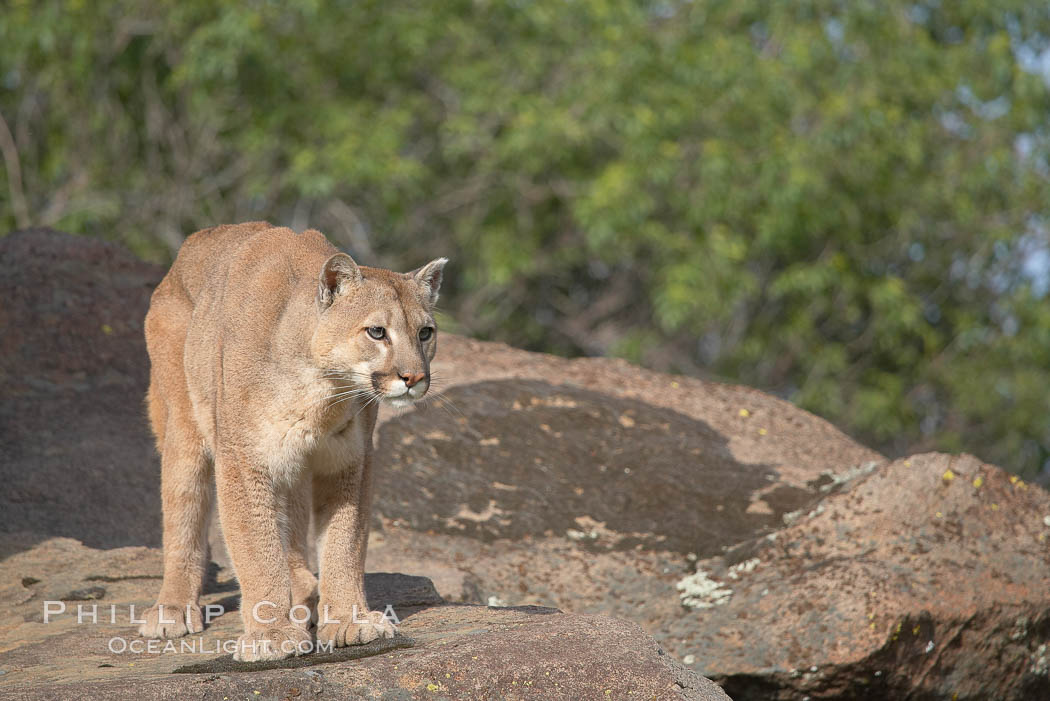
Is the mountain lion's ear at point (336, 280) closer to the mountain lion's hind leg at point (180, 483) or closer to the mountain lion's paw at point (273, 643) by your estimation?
the mountain lion's hind leg at point (180, 483)

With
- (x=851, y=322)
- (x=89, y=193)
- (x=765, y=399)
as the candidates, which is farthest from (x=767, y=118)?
(x=89, y=193)

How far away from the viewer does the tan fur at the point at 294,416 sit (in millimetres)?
5336

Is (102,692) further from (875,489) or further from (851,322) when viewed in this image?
(851,322)

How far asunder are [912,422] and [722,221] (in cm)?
546

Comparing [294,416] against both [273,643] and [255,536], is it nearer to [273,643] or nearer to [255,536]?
[255,536]

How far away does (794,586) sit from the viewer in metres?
7.08

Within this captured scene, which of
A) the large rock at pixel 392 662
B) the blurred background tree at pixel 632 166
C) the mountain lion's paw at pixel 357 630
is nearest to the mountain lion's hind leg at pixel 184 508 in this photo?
the large rock at pixel 392 662

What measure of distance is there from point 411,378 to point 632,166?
11954 millimetres

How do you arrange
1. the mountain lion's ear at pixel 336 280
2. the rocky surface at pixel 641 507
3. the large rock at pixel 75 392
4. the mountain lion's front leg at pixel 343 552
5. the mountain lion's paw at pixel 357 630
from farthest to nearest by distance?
the large rock at pixel 75 392 → the rocky surface at pixel 641 507 → the mountain lion's ear at pixel 336 280 → the mountain lion's front leg at pixel 343 552 → the mountain lion's paw at pixel 357 630

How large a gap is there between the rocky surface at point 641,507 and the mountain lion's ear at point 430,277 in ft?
1.21

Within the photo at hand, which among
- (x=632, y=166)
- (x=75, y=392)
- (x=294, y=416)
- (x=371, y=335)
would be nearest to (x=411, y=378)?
(x=371, y=335)

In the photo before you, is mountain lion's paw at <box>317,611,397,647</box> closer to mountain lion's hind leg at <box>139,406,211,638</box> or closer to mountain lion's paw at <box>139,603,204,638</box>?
A: mountain lion's paw at <box>139,603,204,638</box>

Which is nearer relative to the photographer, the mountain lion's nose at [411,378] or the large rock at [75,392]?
the mountain lion's nose at [411,378]

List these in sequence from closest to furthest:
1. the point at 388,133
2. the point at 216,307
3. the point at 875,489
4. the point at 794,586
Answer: the point at 216,307 → the point at 794,586 → the point at 875,489 → the point at 388,133
